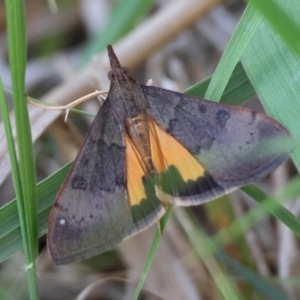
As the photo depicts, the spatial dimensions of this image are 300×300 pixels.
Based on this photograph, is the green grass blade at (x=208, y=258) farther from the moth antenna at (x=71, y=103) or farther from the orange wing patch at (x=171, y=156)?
the moth antenna at (x=71, y=103)

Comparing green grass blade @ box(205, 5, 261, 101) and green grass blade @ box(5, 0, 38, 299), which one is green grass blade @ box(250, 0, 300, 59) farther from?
green grass blade @ box(5, 0, 38, 299)

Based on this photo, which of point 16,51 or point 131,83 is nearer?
point 16,51

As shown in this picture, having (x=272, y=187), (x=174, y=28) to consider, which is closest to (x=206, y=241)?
(x=272, y=187)

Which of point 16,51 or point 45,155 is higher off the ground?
point 45,155

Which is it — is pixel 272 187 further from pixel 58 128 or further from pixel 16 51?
pixel 16 51

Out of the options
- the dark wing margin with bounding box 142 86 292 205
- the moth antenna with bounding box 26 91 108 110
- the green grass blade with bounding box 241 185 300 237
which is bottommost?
the green grass blade with bounding box 241 185 300 237

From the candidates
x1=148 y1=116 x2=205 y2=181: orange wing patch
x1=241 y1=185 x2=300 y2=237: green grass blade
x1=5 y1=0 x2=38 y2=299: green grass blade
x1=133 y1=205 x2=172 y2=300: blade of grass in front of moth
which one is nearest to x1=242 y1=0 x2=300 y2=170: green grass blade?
x1=241 y1=185 x2=300 y2=237: green grass blade
